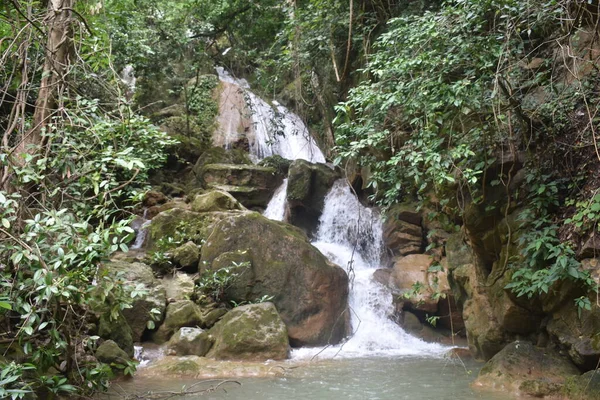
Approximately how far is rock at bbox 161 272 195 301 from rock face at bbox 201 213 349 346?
51 centimetres

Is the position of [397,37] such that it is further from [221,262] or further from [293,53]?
[221,262]

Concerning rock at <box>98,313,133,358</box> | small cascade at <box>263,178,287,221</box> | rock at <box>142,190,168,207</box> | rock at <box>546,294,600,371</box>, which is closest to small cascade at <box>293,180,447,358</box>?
small cascade at <box>263,178,287,221</box>

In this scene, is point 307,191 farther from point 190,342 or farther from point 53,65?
point 53,65

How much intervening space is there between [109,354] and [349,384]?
3.06 m

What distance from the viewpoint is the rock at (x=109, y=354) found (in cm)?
645

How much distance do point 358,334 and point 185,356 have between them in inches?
136

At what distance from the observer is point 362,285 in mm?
10750

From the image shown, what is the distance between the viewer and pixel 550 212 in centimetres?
644

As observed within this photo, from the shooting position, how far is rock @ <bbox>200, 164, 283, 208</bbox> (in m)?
14.2

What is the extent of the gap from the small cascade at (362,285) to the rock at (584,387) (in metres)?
2.42

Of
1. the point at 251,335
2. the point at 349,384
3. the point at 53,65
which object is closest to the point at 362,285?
the point at 251,335

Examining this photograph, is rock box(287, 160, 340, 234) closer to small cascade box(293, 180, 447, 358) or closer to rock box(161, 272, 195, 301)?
small cascade box(293, 180, 447, 358)

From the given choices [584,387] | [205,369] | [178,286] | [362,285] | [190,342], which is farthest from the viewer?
[362,285]

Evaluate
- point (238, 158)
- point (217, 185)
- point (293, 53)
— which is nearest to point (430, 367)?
point (293, 53)
